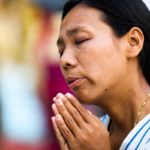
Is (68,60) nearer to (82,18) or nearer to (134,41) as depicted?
(82,18)

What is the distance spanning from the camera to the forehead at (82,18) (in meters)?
2.76

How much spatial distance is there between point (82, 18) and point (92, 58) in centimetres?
20

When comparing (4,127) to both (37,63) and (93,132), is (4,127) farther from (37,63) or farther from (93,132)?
(93,132)

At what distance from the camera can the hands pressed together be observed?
2646 mm

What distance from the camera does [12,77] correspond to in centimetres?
496

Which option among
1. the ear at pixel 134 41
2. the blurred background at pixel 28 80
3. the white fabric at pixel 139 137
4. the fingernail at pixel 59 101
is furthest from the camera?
the blurred background at pixel 28 80

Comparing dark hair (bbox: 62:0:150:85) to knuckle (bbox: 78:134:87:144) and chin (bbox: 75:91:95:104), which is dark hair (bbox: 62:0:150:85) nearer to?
chin (bbox: 75:91:95:104)

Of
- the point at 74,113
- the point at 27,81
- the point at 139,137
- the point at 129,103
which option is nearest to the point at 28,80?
the point at 27,81

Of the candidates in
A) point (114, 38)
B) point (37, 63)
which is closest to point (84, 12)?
point (114, 38)

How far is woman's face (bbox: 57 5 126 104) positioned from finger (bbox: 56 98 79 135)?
94 mm

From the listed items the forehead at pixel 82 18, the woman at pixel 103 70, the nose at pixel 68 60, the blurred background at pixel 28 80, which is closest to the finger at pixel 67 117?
the woman at pixel 103 70

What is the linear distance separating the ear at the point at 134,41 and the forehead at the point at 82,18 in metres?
0.15

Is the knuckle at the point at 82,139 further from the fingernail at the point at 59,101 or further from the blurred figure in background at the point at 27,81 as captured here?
the blurred figure in background at the point at 27,81

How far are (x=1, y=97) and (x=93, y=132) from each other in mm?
2362
